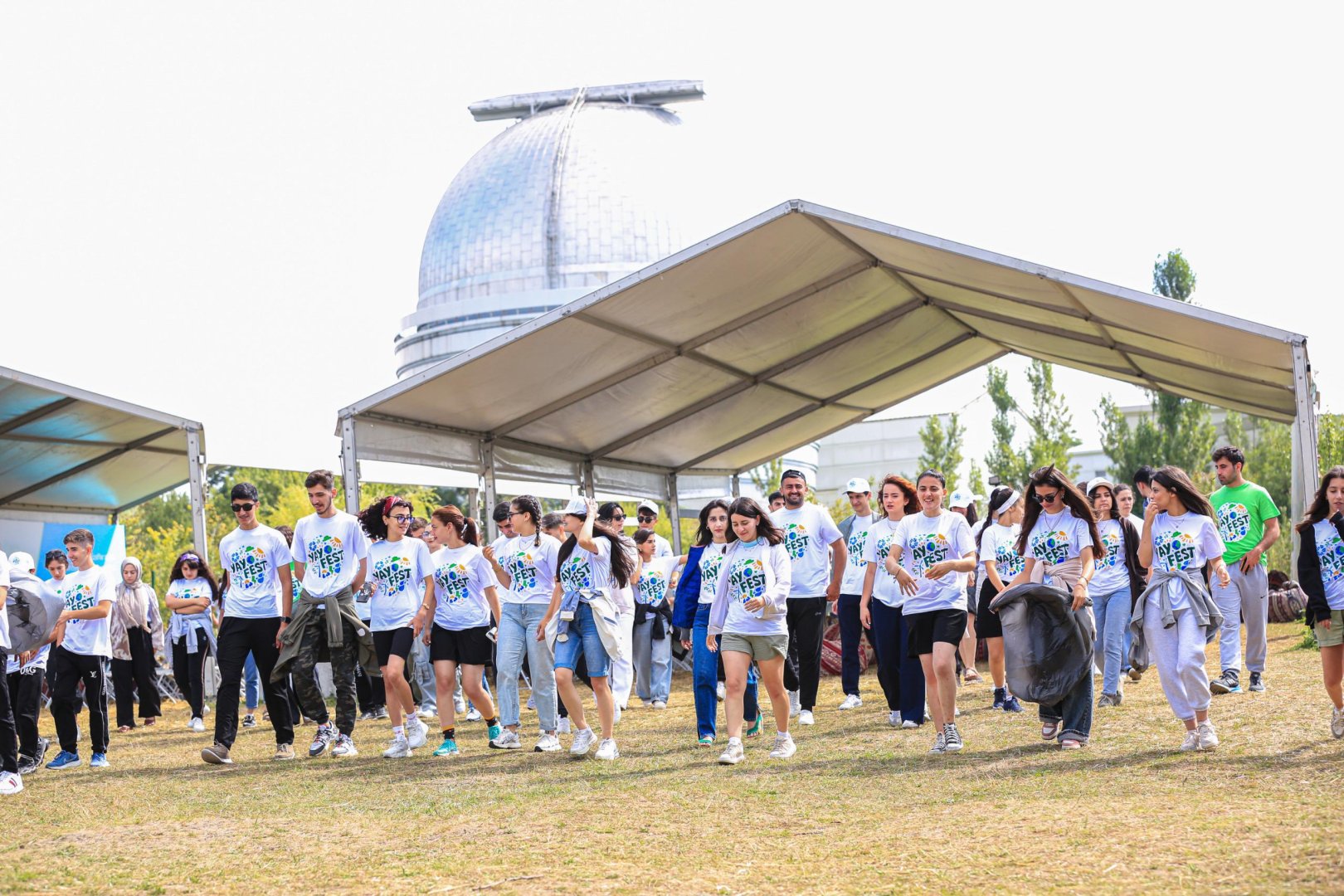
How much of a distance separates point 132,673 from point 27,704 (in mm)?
5069

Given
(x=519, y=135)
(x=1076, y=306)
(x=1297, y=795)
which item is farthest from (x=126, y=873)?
(x=519, y=135)

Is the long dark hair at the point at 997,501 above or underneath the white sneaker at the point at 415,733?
above

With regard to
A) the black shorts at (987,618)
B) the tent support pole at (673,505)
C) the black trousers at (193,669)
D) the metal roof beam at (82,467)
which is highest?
the metal roof beam at (82,467)

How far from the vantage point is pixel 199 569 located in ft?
46.2

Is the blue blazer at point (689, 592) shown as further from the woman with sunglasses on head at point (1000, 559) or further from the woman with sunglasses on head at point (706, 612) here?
the woman with sunglasses on head at point (1000, 559)

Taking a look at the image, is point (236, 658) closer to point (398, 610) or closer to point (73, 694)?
point (398, 610)

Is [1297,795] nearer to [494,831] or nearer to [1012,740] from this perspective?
[1012,740]

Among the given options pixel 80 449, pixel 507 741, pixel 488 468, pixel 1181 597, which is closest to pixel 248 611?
pixel 507 741

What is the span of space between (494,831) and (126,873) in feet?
5.44

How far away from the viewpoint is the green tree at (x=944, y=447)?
54312 mm

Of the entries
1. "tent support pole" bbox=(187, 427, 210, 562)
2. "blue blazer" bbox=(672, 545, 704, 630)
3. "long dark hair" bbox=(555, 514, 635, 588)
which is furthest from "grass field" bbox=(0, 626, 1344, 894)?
"tent support pole" bbox=(187, 427, 210, 562)

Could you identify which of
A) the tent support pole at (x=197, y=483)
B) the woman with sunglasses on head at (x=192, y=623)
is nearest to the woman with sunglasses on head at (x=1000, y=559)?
the woman with sunglasses on head at (x=192, y=623)

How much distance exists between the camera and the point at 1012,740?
934cm

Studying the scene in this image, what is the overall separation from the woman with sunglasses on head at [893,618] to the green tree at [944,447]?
4339 centimetres
